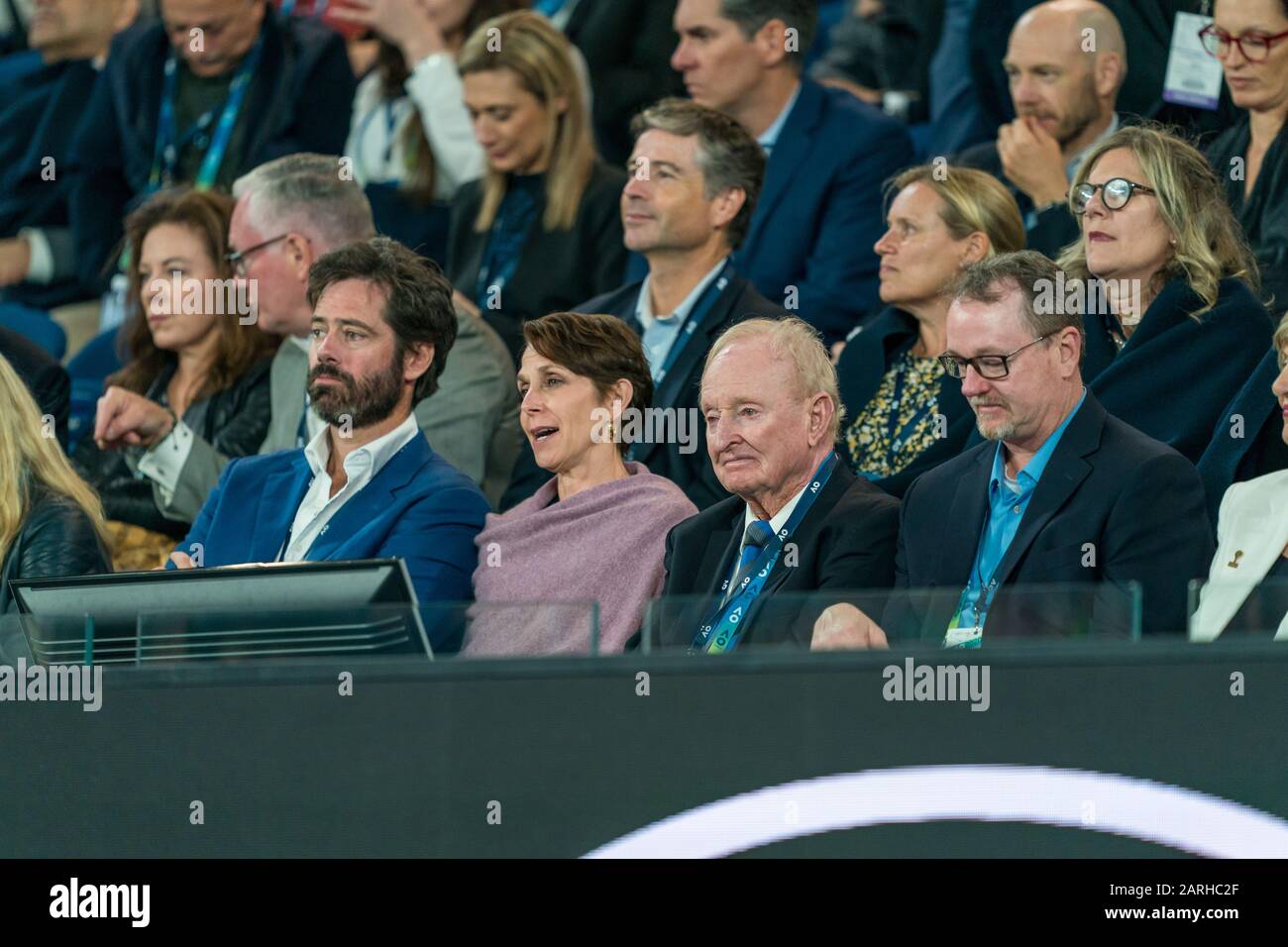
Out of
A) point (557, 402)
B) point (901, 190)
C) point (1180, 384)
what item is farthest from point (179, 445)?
point (1180, 384)

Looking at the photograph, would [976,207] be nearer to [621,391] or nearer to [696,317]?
[696,317]

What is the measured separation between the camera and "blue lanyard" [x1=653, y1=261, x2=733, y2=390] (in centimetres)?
549

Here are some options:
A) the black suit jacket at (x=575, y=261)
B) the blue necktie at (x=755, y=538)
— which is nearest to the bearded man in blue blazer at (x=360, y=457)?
the blue necktie at (x=755, y=538)

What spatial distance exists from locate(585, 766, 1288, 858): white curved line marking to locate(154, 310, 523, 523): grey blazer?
219cm

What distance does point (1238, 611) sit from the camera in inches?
→ 132

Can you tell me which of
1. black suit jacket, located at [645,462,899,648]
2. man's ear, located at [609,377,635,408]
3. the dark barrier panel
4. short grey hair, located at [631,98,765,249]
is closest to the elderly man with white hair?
black suit jacket, located at [645,462,899,648]

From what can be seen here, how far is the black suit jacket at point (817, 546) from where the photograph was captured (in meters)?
4.24

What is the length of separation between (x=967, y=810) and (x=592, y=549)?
1338 millimetres

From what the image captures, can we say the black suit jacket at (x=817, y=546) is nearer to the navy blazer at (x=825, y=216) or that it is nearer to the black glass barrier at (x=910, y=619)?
the black glass barrier at (x=910, y=619)

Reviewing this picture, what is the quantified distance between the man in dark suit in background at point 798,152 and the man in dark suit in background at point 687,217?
0.45 m

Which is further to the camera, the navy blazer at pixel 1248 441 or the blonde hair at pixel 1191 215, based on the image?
the blonde hair at pixel 1191 215

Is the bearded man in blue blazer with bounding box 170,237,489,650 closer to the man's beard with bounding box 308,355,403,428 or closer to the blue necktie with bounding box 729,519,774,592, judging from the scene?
the man's beard with bounding box 308,355,403,428

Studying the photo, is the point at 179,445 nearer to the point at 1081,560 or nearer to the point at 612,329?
the point at 612,329

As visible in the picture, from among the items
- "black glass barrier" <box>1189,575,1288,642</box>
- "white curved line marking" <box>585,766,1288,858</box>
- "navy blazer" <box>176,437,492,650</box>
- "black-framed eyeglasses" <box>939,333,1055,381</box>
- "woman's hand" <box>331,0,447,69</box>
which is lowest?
"white curved line marking" <box>585,766,1288,858</box>
